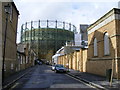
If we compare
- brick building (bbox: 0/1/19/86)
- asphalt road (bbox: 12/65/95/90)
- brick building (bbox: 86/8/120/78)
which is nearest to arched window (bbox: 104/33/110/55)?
brick building (bbox: 86/8/120/78)

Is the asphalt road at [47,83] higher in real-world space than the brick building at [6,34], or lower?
lower

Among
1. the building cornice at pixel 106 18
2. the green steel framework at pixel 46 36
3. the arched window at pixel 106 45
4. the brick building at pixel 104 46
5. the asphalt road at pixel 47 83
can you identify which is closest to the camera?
the asphalt road at pixel 47 83

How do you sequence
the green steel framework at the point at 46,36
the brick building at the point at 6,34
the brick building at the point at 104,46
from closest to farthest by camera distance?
the brick building at the point at 6,34
the brick building at the point at 104,46
the green steel framework at the point at 46,36

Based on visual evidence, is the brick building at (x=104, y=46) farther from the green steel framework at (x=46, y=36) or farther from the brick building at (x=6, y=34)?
the green steel framework at (x=46, y=36)

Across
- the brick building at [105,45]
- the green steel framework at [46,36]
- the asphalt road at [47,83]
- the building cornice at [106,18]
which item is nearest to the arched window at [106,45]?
the brick building at [105,45]

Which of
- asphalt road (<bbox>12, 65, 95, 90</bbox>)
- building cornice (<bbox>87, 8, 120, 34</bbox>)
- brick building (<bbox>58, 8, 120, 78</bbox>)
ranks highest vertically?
building cornice (<bbox>87, 8, 120, 34</bbox>)

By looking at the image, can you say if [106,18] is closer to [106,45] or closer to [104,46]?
[106,45]

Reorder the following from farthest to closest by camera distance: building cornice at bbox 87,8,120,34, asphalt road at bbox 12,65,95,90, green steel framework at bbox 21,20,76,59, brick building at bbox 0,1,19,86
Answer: green steel framework at bbox 21,20,76,59
building cornice at bbox 87,8,120,34
brick building at bbox 0,1,19,86
asphalt road at bbox 12,65,95,90

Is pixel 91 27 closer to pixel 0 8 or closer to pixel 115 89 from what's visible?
pixel 0 8

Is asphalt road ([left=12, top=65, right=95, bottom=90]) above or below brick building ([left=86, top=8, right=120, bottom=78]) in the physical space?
below

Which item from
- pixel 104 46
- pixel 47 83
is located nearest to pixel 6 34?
pixel 47 83

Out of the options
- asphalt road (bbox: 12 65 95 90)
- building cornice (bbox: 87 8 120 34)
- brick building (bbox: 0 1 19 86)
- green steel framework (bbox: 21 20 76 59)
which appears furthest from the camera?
green steel framework (bbox: 21 20 76 59)

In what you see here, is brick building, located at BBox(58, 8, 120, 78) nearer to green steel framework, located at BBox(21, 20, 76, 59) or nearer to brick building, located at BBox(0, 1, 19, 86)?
brick building, located at BBox(0, 1, 19, 86)

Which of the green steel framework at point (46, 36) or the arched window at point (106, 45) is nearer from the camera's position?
the arched window at point (106, 45)
